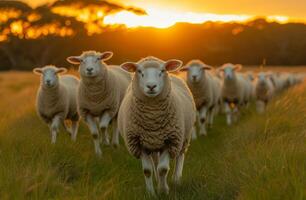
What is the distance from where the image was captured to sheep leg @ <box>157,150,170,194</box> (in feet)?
16.3

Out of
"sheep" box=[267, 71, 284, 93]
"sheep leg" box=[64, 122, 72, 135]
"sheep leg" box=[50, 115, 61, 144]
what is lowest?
"sheep" box=[267, 71, 284, 93]

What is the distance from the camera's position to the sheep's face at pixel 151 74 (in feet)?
15.0

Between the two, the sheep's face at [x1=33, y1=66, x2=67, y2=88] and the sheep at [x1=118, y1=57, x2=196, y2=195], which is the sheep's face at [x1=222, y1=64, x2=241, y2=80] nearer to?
the sheep's face at [x1=33, y1=66, x2=67, y2=88]

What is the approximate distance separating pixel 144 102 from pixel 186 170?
57.0 inches

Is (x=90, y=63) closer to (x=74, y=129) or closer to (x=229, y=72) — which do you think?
(x=74, y=129)

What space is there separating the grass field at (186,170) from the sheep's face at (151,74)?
0.81 meters

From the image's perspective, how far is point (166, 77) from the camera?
4934 millimetres

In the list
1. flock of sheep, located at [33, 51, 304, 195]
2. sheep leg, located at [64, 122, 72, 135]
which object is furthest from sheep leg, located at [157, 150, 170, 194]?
sheep leg, located at [64, 122, 72, 135]

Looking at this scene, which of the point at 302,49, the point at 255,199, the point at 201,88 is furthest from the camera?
the point at 302,49

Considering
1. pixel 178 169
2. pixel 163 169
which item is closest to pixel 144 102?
pixel 163 169

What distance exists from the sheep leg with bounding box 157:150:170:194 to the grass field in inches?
3.9

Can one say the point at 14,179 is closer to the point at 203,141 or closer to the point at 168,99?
the point at 168,99

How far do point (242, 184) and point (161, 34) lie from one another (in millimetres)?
27802

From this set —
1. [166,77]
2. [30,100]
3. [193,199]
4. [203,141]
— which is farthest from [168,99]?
[30,100]
